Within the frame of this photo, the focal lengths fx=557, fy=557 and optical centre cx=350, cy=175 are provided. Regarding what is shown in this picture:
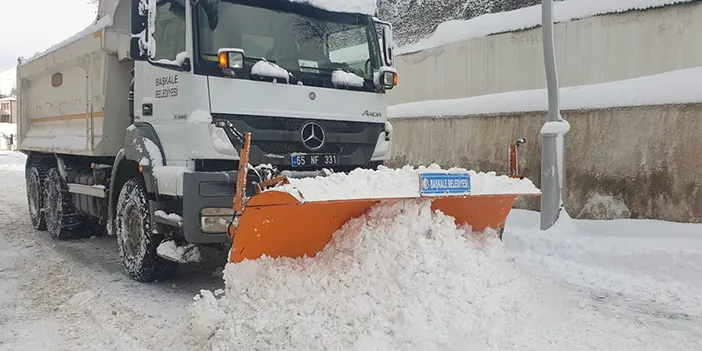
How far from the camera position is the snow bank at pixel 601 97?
22.9ft

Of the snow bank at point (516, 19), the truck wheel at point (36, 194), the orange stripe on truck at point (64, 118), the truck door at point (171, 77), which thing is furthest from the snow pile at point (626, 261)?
the truck wheel at point (36, 194)

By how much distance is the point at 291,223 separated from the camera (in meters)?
3.92

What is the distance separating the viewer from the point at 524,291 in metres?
4.09

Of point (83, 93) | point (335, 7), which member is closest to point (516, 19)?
point (335, 7)

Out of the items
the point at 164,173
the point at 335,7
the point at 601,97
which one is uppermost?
the point at 335,7

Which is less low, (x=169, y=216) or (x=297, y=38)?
(x=297, y=38)

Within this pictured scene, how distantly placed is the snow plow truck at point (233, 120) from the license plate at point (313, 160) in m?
0.01

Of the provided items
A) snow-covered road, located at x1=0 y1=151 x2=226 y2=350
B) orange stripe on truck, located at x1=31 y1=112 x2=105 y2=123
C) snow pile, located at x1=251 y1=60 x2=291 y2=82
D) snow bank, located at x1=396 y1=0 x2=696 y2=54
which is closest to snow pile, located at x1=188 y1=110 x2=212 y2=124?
snow pile, located at x1=251 y1=60 x2=291 y2=82

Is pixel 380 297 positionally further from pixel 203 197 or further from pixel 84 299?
pixel 84 299

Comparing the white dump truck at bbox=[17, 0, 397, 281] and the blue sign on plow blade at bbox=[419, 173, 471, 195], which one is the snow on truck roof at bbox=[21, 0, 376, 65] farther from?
the blue sign on plow blade at bbox=[419, 173, 471, 195]

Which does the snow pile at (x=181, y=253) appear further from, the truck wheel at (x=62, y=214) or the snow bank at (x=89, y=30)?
the truck wheel at (x=62, y=214)

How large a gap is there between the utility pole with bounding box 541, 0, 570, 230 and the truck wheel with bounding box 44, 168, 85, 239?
21.7 feet

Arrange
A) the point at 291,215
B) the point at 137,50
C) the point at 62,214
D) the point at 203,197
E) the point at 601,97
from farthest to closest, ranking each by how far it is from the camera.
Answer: the point at 62,214, the point at 601,97, the point at 137,50, the point at 203,197, the point at 291,215

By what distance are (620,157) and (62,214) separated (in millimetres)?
7862
